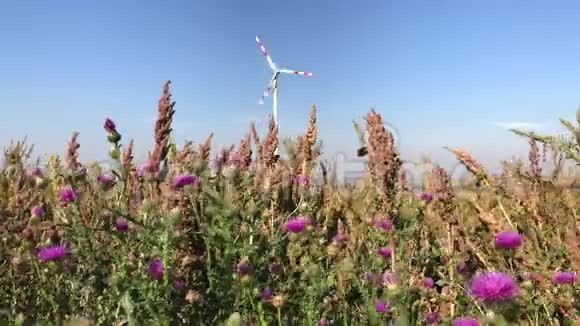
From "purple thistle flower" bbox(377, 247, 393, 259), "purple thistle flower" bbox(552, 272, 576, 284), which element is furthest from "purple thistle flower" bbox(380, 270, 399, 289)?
"purple thistle flower" bbox(552, 272, 576, 284)

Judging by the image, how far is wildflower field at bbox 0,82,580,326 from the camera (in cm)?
215

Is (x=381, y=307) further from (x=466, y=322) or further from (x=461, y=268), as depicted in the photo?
(x=461, y=268)

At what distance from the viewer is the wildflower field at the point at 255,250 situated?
215 centimetres

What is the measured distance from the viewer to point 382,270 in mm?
2932

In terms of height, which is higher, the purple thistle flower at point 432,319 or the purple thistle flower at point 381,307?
the purple thistle flower at point 381,307

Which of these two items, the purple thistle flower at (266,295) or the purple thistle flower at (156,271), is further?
the purple thistle flower at (266,295)

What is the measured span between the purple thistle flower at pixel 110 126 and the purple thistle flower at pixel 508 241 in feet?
4.92

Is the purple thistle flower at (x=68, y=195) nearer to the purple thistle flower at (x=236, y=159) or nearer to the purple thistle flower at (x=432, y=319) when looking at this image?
the purple thistle flower at (x=236, y=159)

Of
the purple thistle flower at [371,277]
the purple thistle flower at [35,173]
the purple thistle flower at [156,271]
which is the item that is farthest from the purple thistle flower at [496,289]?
the purple thistle flower at [35,173]

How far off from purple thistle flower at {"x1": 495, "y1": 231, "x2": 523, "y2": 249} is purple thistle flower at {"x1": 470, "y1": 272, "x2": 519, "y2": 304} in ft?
1.84

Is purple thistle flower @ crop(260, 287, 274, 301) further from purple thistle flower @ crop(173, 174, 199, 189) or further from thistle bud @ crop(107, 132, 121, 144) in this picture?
thistle bud @ crop(107, 132, 121, 144)

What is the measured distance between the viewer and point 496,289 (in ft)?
5.51

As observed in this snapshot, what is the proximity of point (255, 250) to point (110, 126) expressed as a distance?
84 cm

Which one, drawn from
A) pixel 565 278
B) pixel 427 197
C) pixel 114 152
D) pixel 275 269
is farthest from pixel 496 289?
pixel 427 197
